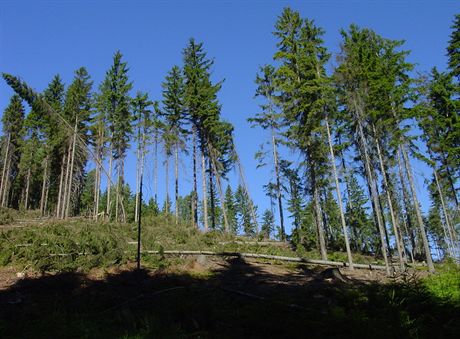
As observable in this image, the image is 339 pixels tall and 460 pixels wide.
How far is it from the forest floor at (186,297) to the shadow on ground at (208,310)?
1.1 inches

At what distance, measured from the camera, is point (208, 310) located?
32.1ft

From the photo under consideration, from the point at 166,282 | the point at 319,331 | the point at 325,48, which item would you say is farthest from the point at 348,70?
the point at 319,331

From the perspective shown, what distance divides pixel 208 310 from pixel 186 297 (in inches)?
67.1

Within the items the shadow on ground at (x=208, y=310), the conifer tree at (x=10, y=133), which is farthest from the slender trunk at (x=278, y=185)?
the conifer tree at (x=10, y=133)

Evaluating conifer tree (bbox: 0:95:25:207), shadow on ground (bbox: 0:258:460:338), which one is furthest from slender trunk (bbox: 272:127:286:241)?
conifer tree (bbox: 0:95:25:207)

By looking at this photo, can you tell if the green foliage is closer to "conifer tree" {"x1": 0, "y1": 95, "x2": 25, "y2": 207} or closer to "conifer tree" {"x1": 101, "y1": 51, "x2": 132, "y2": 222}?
"conifer tree" {"x1": 101, "y1": 51, "x2": 132, "y2": 222}

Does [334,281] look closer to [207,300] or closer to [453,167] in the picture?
[207,300]

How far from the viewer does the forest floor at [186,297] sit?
26.1 ft

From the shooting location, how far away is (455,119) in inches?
1079

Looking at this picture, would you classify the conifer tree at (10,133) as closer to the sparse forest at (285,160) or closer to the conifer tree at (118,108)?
the sparse forest at (285,160)

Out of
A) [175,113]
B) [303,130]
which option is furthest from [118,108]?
[303,130]

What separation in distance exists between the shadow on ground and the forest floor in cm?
3

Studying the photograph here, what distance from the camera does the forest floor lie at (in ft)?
26.1

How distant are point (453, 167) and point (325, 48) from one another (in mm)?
14769
